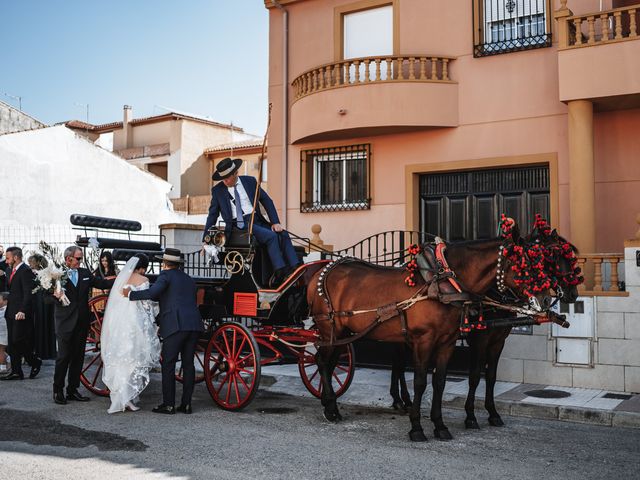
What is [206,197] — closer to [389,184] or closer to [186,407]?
[389,184]

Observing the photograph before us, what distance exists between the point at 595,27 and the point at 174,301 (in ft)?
27.4

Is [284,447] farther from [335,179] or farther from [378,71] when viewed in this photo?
[335,179]

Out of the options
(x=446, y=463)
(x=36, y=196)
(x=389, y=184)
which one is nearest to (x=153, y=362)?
(x=446, y=463)

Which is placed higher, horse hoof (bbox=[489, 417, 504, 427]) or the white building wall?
the white building wall

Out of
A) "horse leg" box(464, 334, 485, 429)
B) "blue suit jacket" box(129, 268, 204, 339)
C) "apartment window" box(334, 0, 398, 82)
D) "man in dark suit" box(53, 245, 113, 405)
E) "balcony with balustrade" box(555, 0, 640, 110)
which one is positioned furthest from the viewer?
"apartment window" box(334, 0, 398, 82)

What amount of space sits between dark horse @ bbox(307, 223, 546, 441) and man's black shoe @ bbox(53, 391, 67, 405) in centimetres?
310

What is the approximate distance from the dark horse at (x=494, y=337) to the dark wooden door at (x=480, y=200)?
5006mm

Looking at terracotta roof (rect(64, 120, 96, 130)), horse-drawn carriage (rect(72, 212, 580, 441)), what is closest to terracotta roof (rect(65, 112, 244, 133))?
terracotta roof (rect(64, 120, 96, 130))

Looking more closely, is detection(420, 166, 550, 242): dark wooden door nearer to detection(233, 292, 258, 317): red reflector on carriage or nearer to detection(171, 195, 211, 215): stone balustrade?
detection(233, 292, 258, 317): red reflector on carriage

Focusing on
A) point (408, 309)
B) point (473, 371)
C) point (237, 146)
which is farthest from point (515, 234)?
point (237, 146)

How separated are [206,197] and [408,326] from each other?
2489 cm

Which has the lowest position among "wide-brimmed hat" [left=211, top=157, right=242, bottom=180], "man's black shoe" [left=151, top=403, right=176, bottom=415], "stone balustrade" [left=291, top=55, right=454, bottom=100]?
"man's black shoe" [left=151, top=403, right=176, bottom=415]

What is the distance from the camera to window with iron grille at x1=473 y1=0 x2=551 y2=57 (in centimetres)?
1255

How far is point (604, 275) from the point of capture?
9.41m
